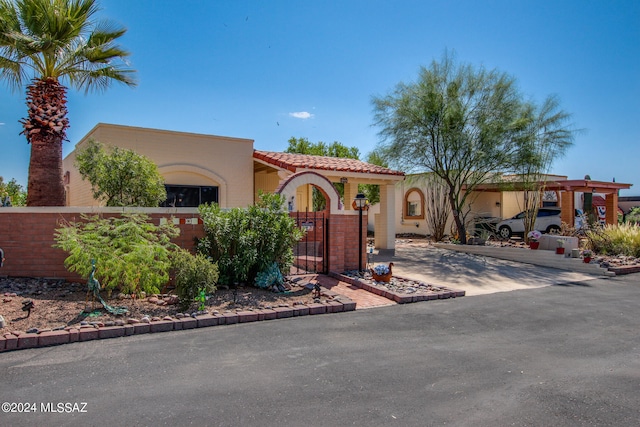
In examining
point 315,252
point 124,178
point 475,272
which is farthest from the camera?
point 475,272

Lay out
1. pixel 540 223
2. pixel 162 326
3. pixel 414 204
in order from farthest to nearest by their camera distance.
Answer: pixel 414 204 < pixel 540 223 < pixel 162 326

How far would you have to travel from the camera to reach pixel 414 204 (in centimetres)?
2495

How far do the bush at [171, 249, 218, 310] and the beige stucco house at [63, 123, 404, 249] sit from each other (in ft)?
20.6

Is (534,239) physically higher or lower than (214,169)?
lower

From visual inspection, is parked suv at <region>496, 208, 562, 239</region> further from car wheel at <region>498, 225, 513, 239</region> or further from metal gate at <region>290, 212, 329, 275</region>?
metal gate at <region>290, 212, 329, 275</region>

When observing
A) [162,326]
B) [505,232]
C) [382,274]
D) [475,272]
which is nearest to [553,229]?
[505,232]

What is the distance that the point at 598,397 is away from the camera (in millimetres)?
3791

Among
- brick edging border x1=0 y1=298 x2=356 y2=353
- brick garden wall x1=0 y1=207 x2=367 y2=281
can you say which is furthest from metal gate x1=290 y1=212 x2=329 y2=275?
brick garden wall x1=0 y1=207 x2=367 y2=281

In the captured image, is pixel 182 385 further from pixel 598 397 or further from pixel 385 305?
pixel 385 305

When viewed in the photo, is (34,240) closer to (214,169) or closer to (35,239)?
(35,239)

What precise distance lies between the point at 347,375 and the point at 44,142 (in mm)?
8615

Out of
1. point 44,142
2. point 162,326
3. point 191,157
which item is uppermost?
point 191,157

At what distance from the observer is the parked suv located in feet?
66.5

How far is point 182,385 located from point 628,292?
9.49 metres
